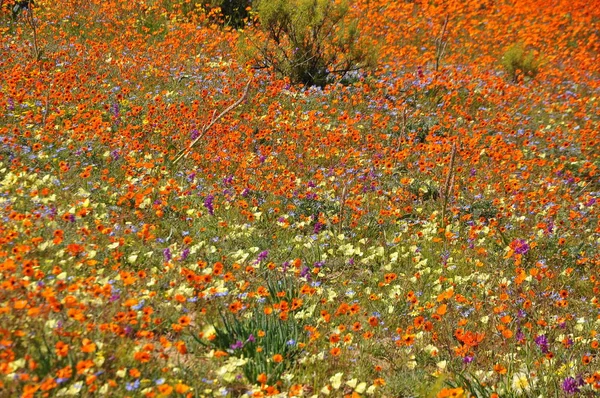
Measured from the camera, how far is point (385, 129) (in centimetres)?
801

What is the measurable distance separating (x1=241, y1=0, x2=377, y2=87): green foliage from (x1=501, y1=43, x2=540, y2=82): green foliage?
10.1 feet

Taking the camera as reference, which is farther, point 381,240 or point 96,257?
point 381,240

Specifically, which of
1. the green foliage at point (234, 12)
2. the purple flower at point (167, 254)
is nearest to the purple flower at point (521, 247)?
the purple flower at point (167, 254)

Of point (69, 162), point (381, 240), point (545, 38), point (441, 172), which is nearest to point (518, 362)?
point (381, 240)

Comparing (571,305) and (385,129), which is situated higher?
(385,129)

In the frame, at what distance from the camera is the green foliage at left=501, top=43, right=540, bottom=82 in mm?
11250

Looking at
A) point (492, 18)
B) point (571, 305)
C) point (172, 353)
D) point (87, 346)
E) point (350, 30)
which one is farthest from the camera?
point (492, 18)

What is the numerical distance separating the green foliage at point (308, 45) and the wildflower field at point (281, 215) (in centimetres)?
7

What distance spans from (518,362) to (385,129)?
4.61 metres

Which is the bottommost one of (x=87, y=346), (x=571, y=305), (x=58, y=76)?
(x=571, y=305)

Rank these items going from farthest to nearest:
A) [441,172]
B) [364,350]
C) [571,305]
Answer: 1. [441,172]
2. [571,305]
3. [364,350]

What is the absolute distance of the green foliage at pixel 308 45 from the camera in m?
9.37

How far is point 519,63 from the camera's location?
447 inches

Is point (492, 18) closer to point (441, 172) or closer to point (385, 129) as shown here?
point (385, 129)
